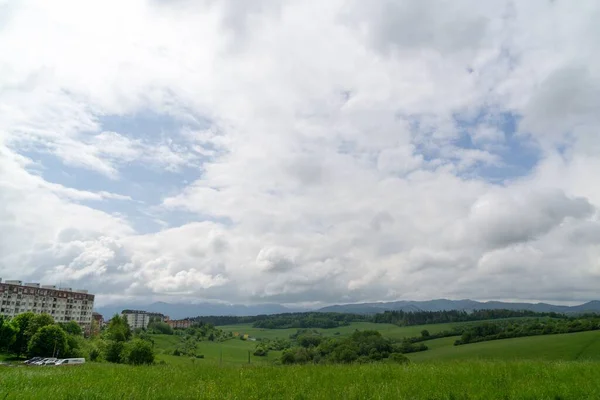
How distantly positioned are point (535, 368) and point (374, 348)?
62116 mm

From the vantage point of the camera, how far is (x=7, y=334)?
83.6m

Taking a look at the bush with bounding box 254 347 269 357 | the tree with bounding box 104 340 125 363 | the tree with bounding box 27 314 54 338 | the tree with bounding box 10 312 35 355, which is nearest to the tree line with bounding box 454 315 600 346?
the bush with bounding box 254 347 269 357

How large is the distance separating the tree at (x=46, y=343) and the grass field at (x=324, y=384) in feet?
264

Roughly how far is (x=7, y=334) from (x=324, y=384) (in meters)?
98.7

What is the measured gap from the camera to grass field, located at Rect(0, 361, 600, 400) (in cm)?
1011

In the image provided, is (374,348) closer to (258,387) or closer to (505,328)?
(505,328)

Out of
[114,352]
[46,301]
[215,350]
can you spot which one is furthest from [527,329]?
[46,301]

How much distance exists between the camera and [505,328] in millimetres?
99438

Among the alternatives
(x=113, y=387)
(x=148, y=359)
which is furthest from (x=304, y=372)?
(x=148, y=359)

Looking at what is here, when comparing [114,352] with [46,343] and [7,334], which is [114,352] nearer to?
[46,343]

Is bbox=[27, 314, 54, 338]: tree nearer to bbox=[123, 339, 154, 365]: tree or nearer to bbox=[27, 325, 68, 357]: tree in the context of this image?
bbox=[27, 325, 68, 357]: tree

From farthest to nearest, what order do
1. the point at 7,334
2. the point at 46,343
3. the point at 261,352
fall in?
the point at 261,352, the point at 7,334, the point at 46,343

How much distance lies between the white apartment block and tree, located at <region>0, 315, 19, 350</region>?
161 ft

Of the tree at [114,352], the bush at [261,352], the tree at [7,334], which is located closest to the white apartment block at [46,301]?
the tree at [7,334]
